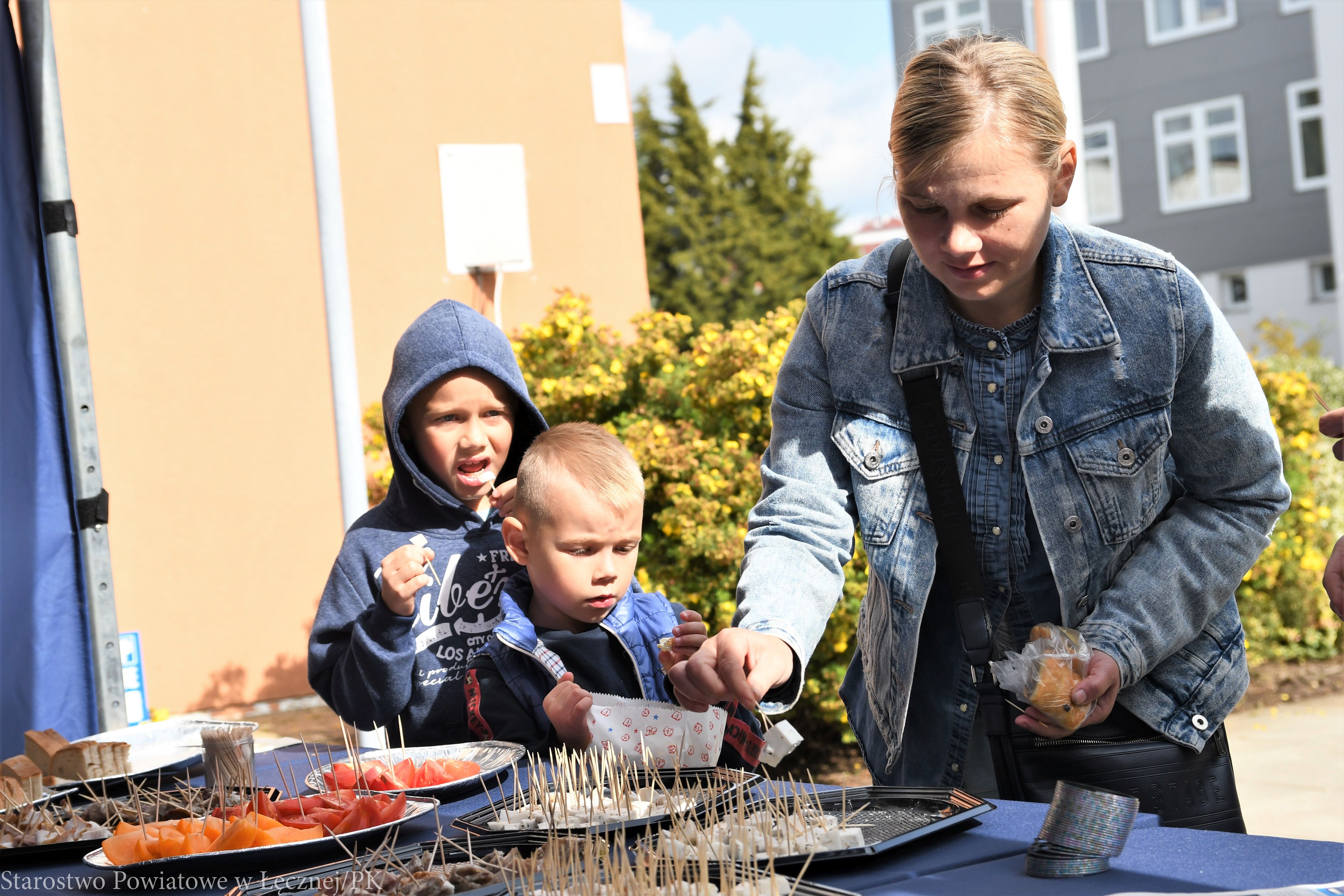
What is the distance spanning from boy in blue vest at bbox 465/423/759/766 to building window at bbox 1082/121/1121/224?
785 inches

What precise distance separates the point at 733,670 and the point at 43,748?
1.57 metres

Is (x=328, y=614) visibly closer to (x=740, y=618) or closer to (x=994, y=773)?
(x=740, y=618)

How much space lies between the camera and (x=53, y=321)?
3428 mm

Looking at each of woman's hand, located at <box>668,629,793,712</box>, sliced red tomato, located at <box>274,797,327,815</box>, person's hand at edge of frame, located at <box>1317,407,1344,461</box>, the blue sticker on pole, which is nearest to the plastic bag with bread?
woman's hand, located at <box>668,629,793,712</box>

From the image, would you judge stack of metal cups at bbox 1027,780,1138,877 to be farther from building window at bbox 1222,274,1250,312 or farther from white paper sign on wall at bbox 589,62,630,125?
building window at bbox 1222,274,1250,312

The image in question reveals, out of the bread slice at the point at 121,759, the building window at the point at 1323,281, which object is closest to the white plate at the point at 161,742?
the bread slice at the point at 121,759

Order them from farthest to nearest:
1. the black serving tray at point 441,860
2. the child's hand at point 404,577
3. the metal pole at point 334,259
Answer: the metal pole at point 334,259 < the child's hand at point 404,577 < the black serving tray at point 441,860

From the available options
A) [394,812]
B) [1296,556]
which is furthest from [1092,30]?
[394,812]

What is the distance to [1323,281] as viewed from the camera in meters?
20.2

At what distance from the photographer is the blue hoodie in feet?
8.30

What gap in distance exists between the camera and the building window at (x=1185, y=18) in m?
19.9

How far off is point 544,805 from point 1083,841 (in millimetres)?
721

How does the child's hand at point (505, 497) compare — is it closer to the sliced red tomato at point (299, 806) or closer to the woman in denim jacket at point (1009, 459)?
the woman in denim jacket at point (1009, 459)

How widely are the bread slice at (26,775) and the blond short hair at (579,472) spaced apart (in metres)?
1.03
